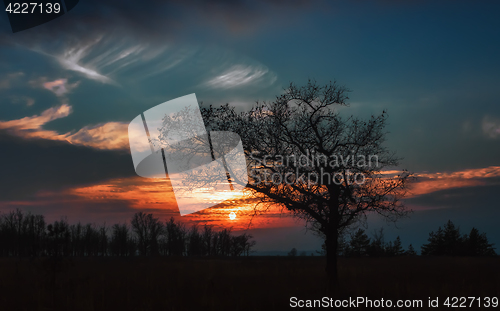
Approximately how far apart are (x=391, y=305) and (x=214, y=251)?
101m

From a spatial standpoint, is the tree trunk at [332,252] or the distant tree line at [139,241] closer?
the tree trunk at [332,252]

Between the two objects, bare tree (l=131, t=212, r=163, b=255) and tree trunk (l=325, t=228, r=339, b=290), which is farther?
bare tree (l=131, t=212, r=163, b=255)

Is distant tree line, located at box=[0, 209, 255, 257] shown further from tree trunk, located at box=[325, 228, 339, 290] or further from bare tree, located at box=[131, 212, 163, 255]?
tree trunk, located at box=[325, 228, 339, 290]

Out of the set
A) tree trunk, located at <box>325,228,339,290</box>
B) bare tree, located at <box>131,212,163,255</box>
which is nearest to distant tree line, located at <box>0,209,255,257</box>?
bare tree, located at <box>131,212,163,255</box>

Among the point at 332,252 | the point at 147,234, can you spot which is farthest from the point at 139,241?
→ the point at 332,252

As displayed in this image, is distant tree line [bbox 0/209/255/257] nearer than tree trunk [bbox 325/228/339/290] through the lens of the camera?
No

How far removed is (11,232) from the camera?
3413 inches

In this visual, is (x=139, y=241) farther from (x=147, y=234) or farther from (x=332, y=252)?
(x=332, y=252)

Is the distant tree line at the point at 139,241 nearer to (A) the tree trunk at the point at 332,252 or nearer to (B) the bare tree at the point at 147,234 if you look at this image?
(B) the bare tree at the point at 147,234

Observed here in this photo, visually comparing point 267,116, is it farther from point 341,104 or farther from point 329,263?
point 329,263

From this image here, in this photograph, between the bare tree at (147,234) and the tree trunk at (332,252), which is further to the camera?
the bare tree at (147,234)

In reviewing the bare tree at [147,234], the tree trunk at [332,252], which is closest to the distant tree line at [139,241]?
the bare tree at [147,234]

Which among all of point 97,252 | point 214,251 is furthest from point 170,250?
point 97,252

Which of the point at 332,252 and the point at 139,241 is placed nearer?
the point at 332,252
